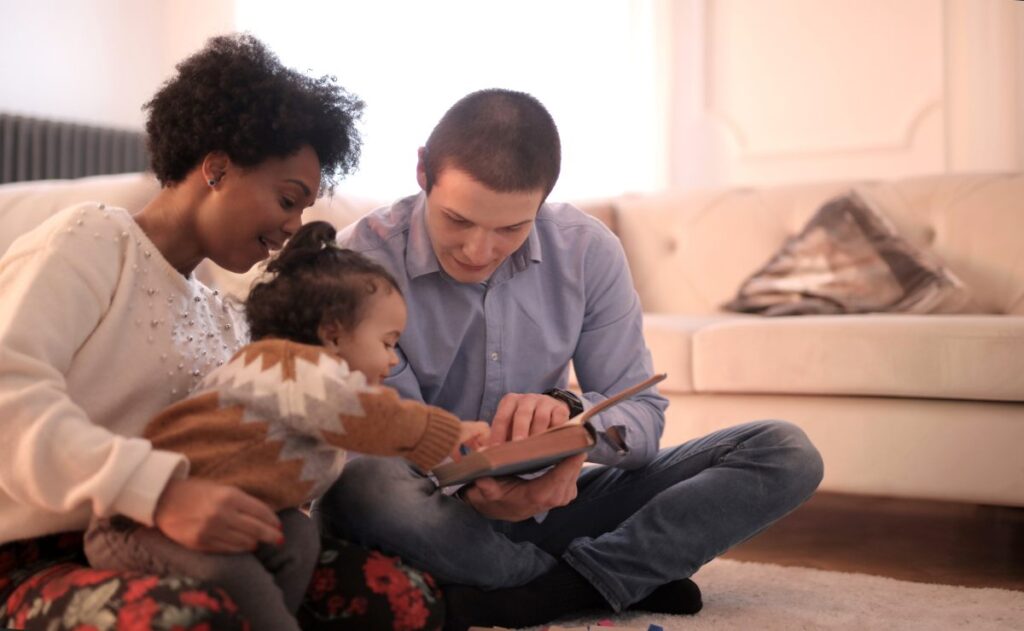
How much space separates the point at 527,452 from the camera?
111 cm

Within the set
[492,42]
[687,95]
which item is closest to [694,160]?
[687,95]

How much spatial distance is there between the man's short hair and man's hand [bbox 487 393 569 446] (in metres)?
0.28

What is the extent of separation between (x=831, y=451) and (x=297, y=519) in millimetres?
1416

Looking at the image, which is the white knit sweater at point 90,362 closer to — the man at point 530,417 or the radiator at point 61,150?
the man at point 530,417

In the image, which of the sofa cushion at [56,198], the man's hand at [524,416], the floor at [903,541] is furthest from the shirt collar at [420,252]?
the sofa cushion at [56,198]

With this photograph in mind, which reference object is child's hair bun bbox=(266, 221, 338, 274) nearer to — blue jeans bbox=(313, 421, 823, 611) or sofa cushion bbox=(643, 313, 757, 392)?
blue jeans bbox=(313, 421, 823, 611)

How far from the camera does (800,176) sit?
441 cm

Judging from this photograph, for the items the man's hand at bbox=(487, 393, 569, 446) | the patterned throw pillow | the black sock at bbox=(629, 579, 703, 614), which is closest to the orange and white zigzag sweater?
the man's hand at bbox=(487, 393, 569, 446)

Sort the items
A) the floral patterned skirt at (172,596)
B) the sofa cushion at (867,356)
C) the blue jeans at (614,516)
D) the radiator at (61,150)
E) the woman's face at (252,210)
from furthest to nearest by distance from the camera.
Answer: the radiator at (61,150), the sofa cushion at (867,356), the blue jeans at (614,516), the woman's face at (252,210), the floral patterned skirt at (172,596)

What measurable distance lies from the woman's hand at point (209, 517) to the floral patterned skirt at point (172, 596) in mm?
43

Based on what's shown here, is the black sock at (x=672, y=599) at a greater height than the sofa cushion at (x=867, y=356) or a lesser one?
lesser

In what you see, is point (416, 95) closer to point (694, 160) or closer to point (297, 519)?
point (694, 160)

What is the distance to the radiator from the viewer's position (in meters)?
4.59

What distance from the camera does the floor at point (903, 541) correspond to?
1.93 m
